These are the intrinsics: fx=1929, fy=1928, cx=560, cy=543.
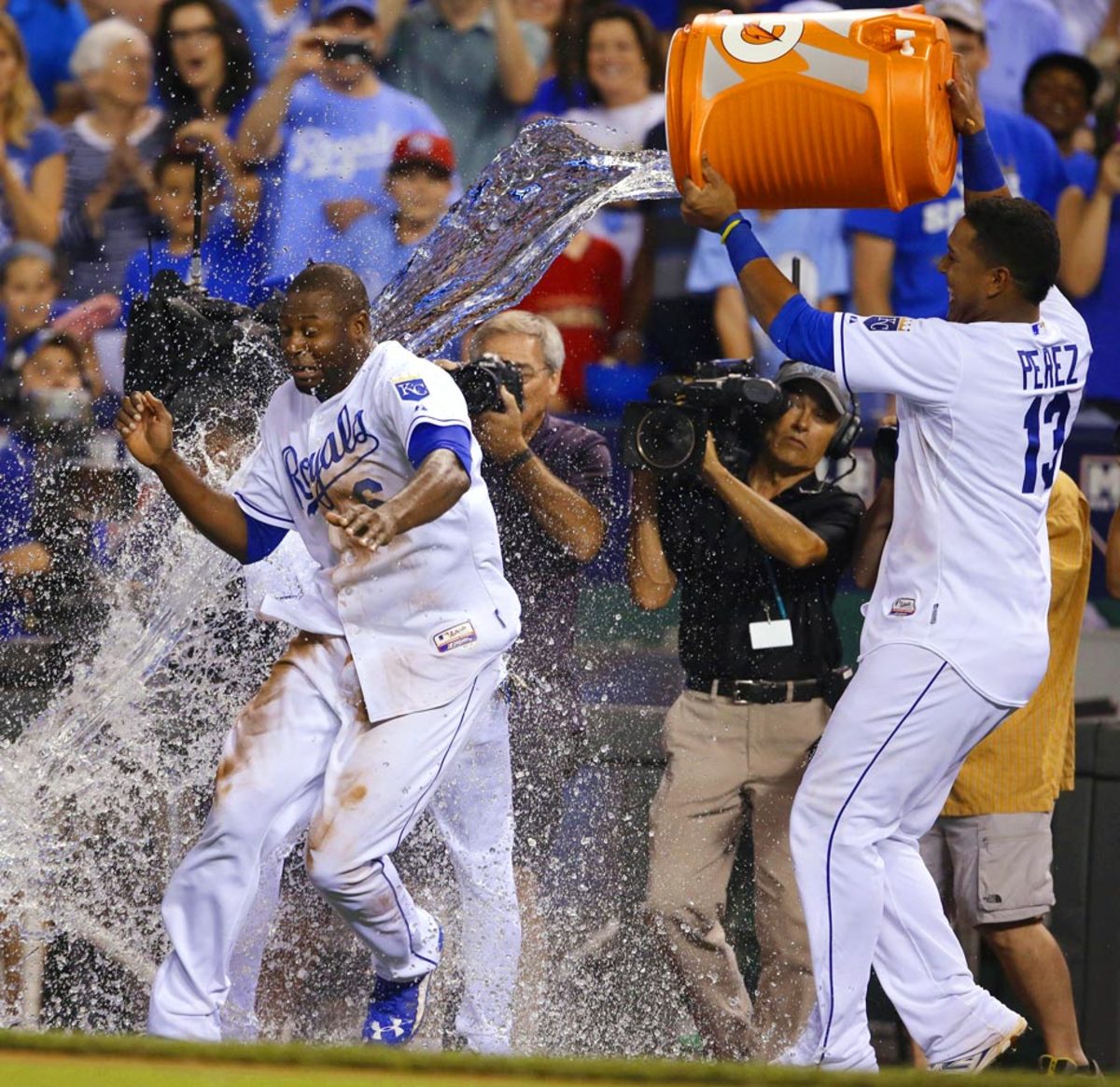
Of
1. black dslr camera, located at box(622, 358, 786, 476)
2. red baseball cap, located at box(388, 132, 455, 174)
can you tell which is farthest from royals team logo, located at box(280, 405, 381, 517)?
red baseball cap, located at box(388, 132, 455, 174)

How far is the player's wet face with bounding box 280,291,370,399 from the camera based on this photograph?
4805 mm

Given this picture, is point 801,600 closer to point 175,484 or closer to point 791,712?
point 791,712

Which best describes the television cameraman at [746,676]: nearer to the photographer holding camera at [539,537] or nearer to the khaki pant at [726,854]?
the khaki pant at [726,854]

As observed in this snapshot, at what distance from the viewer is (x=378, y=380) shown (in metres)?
4.74

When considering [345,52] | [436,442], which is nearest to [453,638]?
[436,442]

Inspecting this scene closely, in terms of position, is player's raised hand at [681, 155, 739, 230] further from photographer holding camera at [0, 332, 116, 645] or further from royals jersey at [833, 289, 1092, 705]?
photographer holding camera at [0, 332, 116, 645]

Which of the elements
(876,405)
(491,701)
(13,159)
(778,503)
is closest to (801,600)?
(778,503)

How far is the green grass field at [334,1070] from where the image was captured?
83.5 inches

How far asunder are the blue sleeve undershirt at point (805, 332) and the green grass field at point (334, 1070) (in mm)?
2527

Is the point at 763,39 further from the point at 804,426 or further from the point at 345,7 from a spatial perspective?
the point at 345,7

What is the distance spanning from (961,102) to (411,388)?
Result: 1.56 m

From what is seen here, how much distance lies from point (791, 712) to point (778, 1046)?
0.89 metres

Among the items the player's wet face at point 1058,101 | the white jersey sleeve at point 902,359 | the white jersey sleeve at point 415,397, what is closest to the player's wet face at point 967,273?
the white jersey sleeve at point 902,359

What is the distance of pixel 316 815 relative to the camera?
4.65m
